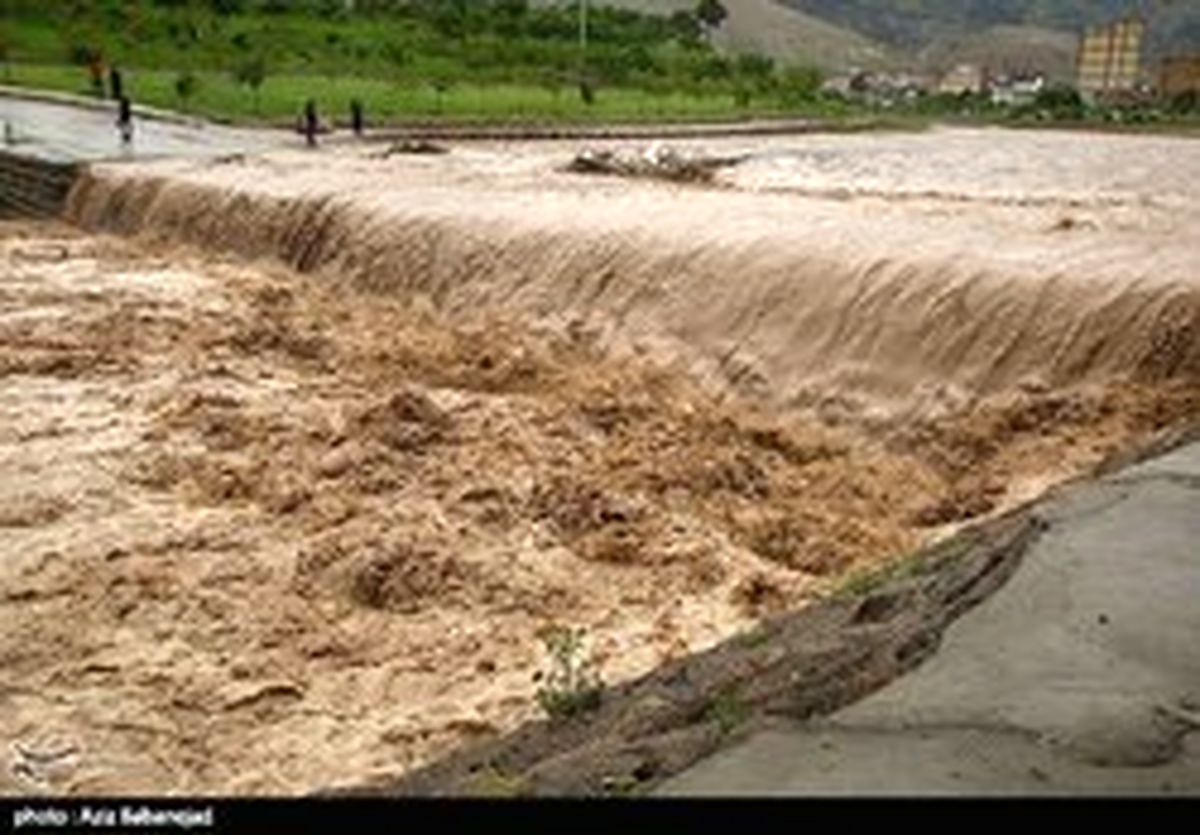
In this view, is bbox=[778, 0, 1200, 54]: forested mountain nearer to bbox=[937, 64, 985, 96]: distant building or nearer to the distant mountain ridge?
the distant mountain ridge

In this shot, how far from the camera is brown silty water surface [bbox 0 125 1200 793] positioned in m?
8.42

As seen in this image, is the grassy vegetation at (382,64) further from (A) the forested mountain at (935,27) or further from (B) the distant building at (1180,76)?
(A) the forested mountain at (935,27)

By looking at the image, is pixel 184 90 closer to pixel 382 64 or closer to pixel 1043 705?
pixel 382 64

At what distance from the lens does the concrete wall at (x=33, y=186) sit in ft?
83.4

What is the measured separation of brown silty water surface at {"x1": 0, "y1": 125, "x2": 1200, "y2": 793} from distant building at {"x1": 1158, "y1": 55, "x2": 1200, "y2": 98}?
4577 cm

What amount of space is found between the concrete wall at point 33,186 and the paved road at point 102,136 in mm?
306

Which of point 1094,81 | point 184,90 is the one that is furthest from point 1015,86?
point 184,90

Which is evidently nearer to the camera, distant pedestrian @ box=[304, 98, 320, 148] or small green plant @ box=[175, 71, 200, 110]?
distant pedestrian @ box=[304, 98, 320, 148]

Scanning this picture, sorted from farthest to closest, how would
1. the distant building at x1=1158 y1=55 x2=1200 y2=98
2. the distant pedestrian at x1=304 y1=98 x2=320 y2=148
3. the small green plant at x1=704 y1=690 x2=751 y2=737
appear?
the distant building at x1=1158 y1=55 x2=1200 y2=98, the distant pedestrian at x1=304 y1=98 x2=320 y2=148, the small green plant at x1=704 y1=690 x2=751 y2=737

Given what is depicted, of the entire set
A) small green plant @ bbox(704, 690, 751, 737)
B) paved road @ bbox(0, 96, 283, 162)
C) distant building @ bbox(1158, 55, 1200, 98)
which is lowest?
small green plant @ bbox(704, 690, 751, 737)

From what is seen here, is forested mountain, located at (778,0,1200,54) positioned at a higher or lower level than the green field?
higher

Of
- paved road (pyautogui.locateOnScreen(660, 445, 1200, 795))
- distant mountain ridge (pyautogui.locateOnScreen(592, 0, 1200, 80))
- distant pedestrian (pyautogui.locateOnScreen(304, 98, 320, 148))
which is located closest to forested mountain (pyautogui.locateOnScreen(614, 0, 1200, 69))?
distant mountain ridge (pyautogui.locateOnScreen(592, 0, 1200, 80))
